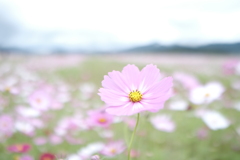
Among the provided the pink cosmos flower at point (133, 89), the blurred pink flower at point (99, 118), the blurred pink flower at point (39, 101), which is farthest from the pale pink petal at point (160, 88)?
the blurred pink flower at point (39, 101)

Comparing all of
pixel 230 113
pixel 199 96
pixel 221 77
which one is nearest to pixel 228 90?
pixel 221 77

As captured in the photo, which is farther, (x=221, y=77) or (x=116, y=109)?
(x=221, y=77)

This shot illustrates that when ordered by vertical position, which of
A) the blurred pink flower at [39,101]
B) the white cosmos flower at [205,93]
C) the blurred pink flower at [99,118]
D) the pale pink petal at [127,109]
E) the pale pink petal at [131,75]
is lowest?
the pale pink petal at [127,109]

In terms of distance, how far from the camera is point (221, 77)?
4.16m

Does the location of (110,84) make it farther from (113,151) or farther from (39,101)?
(39,101)

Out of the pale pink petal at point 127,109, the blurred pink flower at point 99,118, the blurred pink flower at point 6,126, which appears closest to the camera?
the pale pink petal at point 127,109

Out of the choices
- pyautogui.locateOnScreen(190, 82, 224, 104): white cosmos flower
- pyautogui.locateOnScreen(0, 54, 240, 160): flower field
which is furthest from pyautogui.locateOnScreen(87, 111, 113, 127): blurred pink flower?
pyautogui.locateOnScreen(190, 82, 224, 104): white cosmos flower

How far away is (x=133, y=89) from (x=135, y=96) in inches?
1.0

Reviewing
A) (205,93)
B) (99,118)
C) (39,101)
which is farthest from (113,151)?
(39,101)

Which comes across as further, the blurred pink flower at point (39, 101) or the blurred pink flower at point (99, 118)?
the blurred pink flower at point (39, 101)

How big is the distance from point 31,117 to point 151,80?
1.01m

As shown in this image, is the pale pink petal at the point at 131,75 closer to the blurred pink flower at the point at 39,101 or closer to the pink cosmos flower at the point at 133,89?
the pink cosmos flower at the point at 133,89

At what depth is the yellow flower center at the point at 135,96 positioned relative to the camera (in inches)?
19.0

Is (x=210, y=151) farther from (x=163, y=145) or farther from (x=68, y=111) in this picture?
(x=68, y=111)
